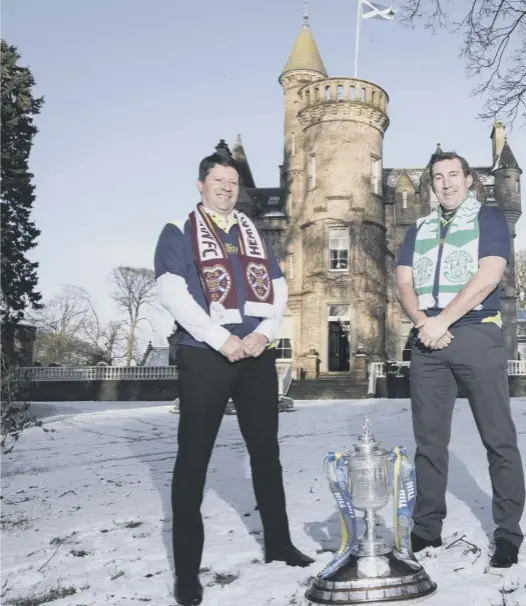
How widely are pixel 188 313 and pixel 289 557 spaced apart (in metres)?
Answer: 1.47

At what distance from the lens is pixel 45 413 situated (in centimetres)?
1686

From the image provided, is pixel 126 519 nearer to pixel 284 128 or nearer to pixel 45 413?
pixel 45 413

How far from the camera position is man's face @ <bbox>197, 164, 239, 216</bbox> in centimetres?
355

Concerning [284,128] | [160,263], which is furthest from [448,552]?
[284,128]

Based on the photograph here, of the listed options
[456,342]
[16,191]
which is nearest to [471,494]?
[456,342]

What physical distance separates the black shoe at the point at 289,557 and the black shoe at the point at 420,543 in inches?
24.1

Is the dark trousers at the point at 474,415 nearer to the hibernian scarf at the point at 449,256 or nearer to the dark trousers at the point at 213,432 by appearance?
the hibernian scarf at the point at 449,256

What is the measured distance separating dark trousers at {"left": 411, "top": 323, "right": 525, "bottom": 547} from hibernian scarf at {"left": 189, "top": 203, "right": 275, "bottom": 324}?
1009 mm

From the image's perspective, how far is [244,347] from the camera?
322cm

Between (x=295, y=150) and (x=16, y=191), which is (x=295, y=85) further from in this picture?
(x=16, y=191)

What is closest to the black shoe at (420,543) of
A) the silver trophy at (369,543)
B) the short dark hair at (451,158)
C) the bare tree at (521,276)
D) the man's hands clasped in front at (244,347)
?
the silver trophy at (369,543)

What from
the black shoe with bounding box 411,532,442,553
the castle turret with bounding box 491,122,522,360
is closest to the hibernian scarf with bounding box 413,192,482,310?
the black shoe with bounding box 411,532,442,553

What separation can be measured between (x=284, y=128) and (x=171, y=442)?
2513 centimetres

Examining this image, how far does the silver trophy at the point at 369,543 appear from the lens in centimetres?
274
